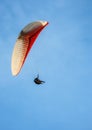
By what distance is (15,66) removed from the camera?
161ft

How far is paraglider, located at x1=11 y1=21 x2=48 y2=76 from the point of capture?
48219 millimetres

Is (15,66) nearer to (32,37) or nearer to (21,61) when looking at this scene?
(21,61)

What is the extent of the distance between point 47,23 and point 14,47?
4989 millimetres

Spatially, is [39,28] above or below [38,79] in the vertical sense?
above

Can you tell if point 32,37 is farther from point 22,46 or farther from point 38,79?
point 38,79

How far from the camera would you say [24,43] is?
165ft

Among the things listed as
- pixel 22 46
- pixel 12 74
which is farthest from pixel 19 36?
pixel 12 74

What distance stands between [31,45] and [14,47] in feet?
6.52

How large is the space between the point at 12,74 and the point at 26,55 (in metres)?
3.08

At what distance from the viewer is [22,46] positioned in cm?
5006

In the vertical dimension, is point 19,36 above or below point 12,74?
above

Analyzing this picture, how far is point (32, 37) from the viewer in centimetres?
5000

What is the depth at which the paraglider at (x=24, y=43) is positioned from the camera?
48219mm

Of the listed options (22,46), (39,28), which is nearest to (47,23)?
(39,28)
